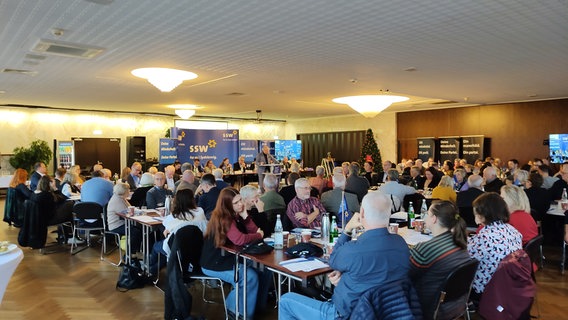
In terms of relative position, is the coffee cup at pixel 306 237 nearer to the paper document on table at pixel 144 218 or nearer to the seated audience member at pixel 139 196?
the paper document on table at pixel 144 218

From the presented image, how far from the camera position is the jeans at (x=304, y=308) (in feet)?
9.14

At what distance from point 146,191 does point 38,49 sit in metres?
2.55

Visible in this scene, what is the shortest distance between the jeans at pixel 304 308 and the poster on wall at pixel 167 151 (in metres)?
12.1

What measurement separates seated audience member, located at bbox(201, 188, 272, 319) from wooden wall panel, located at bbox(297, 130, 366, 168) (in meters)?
14.3

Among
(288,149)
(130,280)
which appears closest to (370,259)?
(130,280)

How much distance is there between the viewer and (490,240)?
3244mm

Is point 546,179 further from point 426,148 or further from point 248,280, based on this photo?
point 426,148

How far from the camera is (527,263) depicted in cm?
311

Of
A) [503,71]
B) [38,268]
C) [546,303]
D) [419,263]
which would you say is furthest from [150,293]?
[503,71]

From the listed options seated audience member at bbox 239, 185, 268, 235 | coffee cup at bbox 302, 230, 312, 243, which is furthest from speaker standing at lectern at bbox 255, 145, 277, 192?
coffee cup at bbox 302, 230, 312, 243

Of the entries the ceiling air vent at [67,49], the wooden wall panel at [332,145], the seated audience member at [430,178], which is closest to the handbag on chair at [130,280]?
the ceiling air vent at [67,49]

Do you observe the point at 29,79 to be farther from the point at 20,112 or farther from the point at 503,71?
the point at 503,71

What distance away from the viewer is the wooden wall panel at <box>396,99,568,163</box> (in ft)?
40.9

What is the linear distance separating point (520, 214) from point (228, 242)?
9.03 ft
